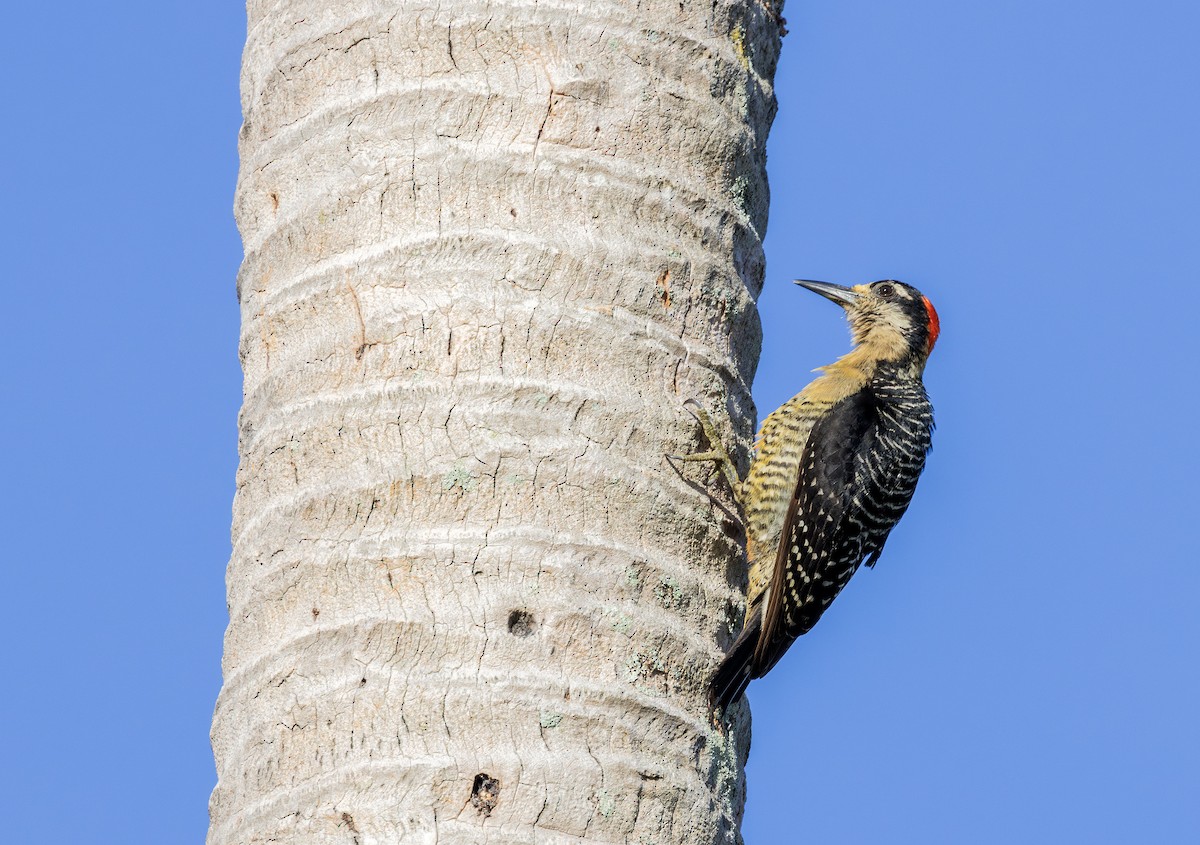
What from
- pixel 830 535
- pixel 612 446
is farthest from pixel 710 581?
pixel 830 535

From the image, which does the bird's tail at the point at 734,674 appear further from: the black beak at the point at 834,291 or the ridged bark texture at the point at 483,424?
the black beak at the point at 834,291

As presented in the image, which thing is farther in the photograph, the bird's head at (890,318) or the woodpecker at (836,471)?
the bird's head at (890,318)

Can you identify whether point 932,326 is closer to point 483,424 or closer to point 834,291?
point 834,291

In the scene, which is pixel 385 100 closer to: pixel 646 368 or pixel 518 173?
pixel 518 173

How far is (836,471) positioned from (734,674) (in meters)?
2.10

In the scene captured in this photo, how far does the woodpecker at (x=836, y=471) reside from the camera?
4586mm

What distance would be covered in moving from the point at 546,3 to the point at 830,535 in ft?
7.77

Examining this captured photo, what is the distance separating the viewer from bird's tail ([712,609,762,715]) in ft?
10.4

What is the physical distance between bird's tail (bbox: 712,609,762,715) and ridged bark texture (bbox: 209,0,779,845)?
0.07 meters

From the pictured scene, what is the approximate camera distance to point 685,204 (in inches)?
135

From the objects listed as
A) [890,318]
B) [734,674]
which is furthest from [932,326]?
[734,674]

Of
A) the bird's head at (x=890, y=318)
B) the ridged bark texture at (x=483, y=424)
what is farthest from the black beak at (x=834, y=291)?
the ridged bark texture at (x=483, y=424)

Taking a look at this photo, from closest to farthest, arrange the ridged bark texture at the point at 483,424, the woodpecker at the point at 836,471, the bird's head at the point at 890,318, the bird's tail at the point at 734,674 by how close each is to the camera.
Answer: the ridged bark texture at the point at 483,424
the bird's tail at the point at 734,674
the woodpecker at the point at 836,471
the bird's head at the point at 890,318

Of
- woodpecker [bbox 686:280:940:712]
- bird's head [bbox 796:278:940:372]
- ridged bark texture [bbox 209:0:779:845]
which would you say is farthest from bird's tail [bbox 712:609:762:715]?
bird's head [bbox 796:278:940:372]
